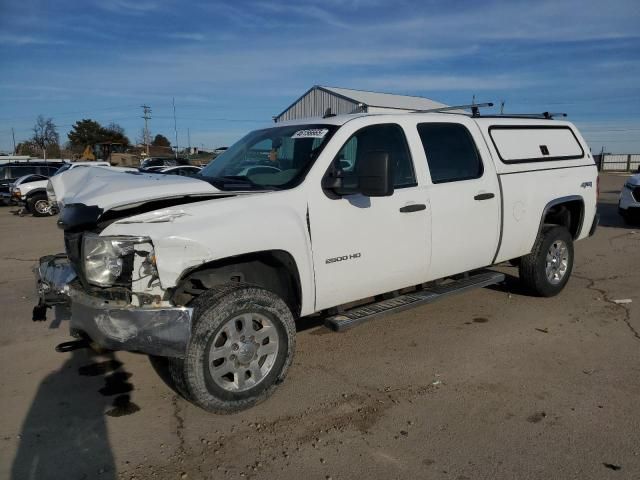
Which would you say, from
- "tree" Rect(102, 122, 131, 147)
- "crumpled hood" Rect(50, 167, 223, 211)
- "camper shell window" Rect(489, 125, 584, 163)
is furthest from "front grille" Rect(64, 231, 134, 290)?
"tree" Rect(102, 122, 131, 147)

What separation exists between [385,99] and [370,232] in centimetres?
2612

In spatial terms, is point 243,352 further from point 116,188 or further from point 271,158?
point 271,158

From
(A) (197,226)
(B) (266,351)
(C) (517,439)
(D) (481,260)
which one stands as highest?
(A) (197,226)

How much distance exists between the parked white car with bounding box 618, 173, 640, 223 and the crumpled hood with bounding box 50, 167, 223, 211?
11116mm

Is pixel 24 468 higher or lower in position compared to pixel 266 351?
lower

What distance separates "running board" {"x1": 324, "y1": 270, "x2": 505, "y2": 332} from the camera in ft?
13.1

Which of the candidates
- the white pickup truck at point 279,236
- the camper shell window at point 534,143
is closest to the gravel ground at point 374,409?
the white pickup truck at point 279,236

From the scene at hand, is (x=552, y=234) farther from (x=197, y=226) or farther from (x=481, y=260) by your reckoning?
(x=197, y=226)

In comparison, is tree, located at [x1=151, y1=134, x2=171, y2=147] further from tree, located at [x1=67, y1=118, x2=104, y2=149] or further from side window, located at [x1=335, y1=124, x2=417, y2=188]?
side window, located at [x1=335, y1=124, x2=417, y2=188]

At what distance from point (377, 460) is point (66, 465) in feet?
5.75

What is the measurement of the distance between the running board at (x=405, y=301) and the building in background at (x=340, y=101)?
809 inches

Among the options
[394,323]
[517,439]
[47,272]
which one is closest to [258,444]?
[517,439]

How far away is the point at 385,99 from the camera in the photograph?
2886cm

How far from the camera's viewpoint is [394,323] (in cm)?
530
